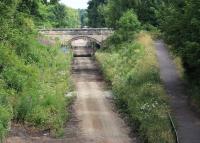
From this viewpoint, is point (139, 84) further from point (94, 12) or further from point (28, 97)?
point (94, 12)

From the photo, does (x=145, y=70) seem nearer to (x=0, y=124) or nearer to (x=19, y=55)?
(x=19, y=55)

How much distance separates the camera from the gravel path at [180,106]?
28.5 metres

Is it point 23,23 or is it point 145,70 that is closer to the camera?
point 145,70

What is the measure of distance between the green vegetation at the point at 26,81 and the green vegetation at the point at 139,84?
4.61 metres

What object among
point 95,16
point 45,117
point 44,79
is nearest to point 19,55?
point 44,79

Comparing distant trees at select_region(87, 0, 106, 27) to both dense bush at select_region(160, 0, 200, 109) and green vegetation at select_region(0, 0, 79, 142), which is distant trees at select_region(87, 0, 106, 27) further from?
dense bush at select_region(160, 0, 200, 109)

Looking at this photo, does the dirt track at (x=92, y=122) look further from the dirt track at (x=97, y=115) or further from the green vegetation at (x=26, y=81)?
→ the green vegetation at (x=26, y=81)

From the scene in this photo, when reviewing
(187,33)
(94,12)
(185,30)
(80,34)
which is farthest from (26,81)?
(94,12)

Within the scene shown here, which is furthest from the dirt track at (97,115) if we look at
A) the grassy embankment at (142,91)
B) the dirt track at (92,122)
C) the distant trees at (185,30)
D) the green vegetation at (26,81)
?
the distant trees at (185,30)

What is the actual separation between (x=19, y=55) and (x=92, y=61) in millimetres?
36599

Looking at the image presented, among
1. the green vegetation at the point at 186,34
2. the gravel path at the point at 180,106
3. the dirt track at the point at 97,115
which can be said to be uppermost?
the green vegetation at the point at 186,34

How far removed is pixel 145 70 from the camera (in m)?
44.7

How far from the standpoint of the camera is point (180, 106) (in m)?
34.8

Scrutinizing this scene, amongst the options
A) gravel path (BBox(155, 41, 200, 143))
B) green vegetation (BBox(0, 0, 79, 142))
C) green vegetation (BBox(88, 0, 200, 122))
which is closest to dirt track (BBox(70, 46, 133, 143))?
green vegetation (BBox(0, 0, 79, 142))
